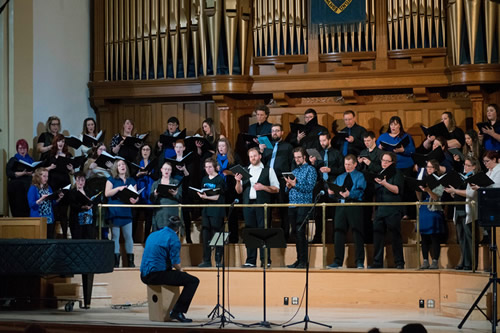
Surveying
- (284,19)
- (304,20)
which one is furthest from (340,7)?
(284,19)

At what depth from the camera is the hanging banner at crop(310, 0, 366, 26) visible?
458 inches

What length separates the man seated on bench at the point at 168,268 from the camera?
838cm

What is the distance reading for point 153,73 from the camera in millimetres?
12633

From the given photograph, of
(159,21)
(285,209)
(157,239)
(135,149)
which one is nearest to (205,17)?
(159,21)

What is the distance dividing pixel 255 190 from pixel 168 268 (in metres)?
2.07

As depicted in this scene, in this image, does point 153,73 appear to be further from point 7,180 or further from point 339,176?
point 339,176

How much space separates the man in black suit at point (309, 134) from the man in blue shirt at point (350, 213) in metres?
0.89

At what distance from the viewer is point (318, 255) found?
10273mm

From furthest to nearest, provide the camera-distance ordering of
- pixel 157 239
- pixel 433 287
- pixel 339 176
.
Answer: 1. pixel 339 176
2. pixel 433 287
3. pixel 157 239

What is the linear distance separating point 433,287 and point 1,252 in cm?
453

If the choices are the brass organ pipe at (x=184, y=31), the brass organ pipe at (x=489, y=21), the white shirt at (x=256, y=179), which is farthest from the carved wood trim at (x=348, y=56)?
the white shirt at (x=256, y=179)

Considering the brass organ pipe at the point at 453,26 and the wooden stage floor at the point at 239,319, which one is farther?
the brass organ pipe at the point at 453,26

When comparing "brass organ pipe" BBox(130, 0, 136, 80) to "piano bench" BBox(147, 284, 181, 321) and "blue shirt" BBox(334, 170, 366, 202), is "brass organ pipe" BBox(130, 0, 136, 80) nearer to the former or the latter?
"blue shirt" BBox(334, 170, 366, 202)

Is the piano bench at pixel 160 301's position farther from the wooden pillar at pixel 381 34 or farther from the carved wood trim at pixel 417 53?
the carved wood trim at pixel 417 53
